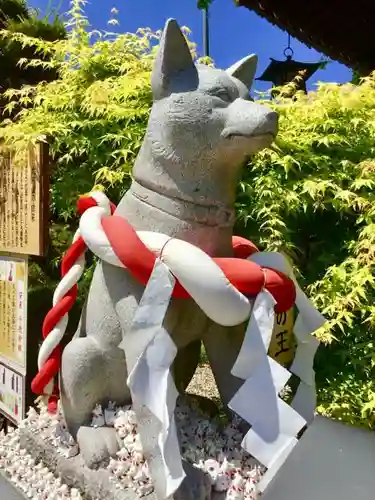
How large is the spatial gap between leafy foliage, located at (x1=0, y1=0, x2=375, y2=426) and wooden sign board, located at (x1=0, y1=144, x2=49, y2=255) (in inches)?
7.6

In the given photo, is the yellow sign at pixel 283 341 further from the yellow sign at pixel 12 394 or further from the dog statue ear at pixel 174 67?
the yellow sign at pixel 12 394

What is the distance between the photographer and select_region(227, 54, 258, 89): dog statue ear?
81.9 inches

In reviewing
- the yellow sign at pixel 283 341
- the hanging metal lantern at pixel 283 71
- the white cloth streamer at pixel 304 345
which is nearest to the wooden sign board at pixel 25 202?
the yellow sign at pixel 283 341

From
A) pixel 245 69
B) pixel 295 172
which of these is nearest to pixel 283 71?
pixel 295 172

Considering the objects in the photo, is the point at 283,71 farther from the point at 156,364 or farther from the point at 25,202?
the point at 156,364

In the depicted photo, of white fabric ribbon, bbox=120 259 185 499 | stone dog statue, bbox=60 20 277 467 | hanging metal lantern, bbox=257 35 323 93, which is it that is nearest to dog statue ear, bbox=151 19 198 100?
stone dog statue, bbox=60 20 277 467

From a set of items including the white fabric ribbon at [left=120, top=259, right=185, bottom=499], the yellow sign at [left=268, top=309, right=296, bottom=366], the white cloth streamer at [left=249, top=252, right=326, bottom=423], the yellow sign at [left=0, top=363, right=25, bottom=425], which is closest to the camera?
the white fabric ribbon at [left=120, top=259, right=185, bottom=499]

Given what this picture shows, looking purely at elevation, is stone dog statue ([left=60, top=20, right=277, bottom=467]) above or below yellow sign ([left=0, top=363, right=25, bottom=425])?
above

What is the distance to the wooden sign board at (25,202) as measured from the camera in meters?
3.06

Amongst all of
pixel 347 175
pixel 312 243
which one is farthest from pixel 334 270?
pixel 347 175

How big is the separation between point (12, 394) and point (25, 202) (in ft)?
3.83

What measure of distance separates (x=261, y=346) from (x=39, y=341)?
9.23 feet

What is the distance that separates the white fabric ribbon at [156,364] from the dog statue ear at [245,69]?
0.82m

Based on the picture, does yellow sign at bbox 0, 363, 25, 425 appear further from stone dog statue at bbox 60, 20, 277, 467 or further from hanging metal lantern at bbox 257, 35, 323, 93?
hanging metal lantern at bbox 257, 35, 323, 93
